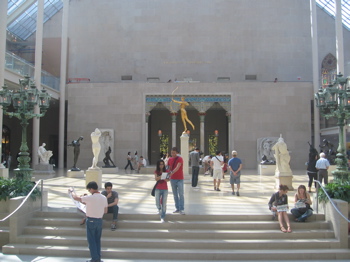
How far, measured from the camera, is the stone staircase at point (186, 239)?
699 centimetres

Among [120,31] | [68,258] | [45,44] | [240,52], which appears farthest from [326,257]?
[45,44]

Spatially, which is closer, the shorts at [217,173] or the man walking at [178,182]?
the man walking at [178,182]

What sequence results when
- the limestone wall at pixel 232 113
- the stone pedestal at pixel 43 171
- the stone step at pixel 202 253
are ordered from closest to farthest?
the stone step at pixel 202 253 → the stone pedestal at pixel 43 171 → the limestone wall at pixel 232 113

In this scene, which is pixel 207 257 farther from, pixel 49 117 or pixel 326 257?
pixel 49 117

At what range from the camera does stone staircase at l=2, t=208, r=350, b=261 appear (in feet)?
22.9

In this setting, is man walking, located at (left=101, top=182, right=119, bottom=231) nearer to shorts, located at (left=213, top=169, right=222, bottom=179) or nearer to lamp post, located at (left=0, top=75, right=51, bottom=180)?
lamp post, located at (left=0, top=75, right=51, bottom=180)

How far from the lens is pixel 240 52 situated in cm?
3281

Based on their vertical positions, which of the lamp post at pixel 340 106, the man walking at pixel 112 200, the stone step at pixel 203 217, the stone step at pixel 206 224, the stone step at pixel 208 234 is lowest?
the stone step at pixel 208 234

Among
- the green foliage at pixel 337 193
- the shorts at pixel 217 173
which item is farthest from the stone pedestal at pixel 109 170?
the green foliage at pixel 337 193

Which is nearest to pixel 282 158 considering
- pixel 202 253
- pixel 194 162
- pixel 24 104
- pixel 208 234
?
pixel 194 162

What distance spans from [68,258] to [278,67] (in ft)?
95.0

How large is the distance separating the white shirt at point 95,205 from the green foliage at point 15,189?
263 centimetres

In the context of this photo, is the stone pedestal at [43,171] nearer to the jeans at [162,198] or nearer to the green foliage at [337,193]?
the jeans at [162,198]

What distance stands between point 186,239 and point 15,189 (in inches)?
160
